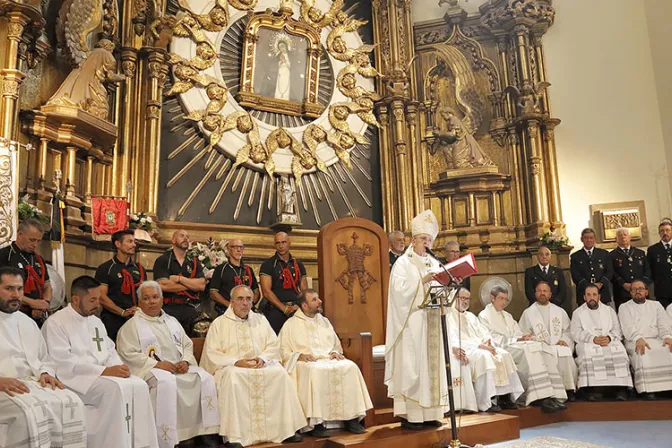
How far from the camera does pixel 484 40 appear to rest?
10.6m

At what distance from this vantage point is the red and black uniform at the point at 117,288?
237 inches

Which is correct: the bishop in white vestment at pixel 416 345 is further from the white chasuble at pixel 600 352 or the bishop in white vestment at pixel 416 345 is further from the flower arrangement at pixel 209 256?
the white chasuble at pixel 600 352

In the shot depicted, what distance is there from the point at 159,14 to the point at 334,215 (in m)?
3.70

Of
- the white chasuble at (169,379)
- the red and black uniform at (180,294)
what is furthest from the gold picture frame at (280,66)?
the white chasuble at (169,379)

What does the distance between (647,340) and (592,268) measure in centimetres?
117

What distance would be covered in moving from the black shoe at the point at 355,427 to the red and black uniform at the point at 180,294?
2.02 m

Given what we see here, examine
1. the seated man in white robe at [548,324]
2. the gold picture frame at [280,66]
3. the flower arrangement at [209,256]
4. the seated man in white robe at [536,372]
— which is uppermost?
the gold picture frame at [280,66]

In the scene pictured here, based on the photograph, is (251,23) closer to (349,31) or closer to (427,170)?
(349,31)

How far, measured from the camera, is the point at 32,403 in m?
4.07

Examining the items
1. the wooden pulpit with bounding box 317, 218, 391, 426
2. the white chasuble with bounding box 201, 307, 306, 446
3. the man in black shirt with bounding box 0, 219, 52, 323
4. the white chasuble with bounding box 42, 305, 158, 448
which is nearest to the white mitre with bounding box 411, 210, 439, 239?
the wooden pulpit with bounding box 317, 218, 391, 426

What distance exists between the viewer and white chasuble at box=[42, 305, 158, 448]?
15.1 ft

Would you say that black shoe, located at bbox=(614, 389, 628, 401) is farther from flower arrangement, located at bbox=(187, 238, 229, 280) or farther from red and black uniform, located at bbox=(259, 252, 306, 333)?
flower arrangement, located at bbox=(187, 238, 229, 280)

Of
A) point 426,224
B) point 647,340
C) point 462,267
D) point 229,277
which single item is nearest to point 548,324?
point 647,340

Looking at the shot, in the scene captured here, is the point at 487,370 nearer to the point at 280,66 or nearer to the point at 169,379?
the point at 169,379
